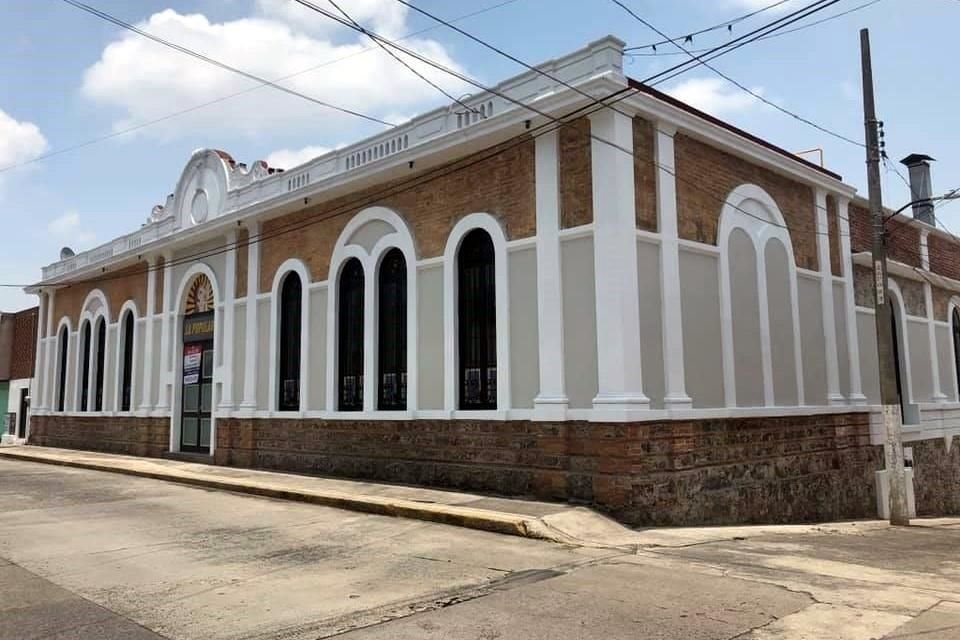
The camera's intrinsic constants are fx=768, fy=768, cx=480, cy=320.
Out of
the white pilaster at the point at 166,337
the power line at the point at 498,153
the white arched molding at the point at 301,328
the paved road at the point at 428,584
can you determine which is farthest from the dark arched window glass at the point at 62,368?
the paved road at the point at 428,584

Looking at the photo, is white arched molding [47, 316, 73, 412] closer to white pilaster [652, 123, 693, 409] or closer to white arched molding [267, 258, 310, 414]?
white arched molding [267, 258, 310, 414]

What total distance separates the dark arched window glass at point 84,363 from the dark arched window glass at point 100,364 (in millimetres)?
883

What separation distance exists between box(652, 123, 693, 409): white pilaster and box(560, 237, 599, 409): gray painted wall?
1127mm

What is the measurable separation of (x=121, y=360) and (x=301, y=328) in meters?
9.57

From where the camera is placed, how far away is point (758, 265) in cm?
1370

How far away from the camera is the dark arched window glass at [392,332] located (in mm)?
14320

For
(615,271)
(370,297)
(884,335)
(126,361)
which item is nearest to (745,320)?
(884,335)

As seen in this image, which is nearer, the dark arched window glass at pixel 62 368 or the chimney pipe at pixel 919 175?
the chimney pipe at pixel 919 175

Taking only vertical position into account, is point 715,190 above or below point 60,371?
above

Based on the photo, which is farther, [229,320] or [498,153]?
[229,320]

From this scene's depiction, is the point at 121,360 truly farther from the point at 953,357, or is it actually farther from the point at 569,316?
the point at 953,357

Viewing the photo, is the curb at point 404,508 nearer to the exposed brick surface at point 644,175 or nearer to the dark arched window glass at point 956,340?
the exposed brick surface at point 644,175

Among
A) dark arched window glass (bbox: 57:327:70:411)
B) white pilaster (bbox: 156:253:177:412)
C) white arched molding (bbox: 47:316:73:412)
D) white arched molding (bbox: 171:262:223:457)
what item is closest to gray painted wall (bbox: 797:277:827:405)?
white arched molding (bbox: 171:262:223:457)

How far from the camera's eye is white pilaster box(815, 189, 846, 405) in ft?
49.5
